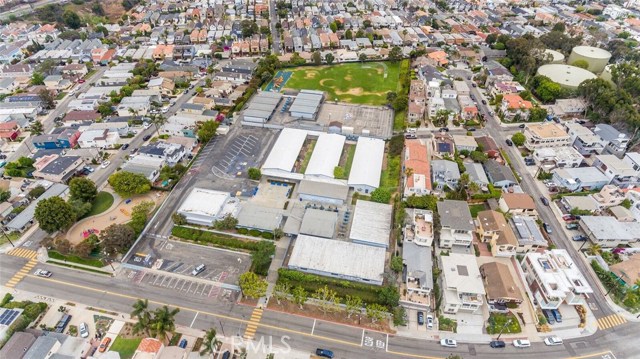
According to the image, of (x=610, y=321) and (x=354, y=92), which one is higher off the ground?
(x=354, y=92)

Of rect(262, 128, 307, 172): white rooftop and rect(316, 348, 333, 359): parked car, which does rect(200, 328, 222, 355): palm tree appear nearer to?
rect(316, 348, 333, 359): parked car

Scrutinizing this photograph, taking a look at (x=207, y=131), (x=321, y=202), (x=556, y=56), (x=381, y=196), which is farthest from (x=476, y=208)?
(x=556, y=56)

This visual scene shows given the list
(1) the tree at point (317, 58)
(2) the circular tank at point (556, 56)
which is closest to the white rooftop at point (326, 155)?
(1) the tree at point (317, 58)

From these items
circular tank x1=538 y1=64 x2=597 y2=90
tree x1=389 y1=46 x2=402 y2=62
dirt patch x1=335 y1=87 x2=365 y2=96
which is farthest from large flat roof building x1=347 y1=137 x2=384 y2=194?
circular tank x1=538 y1=64 x2=597 y2=90

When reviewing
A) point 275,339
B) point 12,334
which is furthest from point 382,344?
point 12,334

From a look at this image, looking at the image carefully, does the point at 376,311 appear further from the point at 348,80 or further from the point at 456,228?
the point at 348,80
